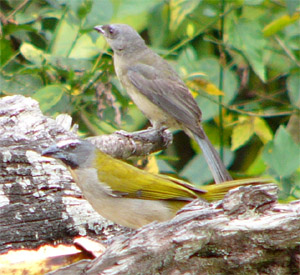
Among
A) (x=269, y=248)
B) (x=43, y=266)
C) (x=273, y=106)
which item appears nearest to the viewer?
(x=269, y=248)

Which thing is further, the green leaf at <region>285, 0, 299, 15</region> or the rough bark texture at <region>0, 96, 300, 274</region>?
the green leaf at <region>285, 0, 299, 15</region>

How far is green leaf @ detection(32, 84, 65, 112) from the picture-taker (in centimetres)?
464

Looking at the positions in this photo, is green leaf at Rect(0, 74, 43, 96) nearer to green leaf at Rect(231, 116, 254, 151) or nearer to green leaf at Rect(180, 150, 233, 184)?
green leaf at Rect(180, 150, 233, 184)

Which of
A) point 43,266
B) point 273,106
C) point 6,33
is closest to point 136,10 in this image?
point 6,33

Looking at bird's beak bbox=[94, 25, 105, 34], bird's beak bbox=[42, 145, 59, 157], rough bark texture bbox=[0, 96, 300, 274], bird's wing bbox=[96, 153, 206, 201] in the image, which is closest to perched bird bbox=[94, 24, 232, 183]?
bird's beak bbox=[94, 25, 105, 34]

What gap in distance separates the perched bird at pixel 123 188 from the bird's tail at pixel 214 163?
4.87 feet

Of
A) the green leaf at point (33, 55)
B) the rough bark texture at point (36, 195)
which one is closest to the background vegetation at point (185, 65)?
the green leaf at point (33, 55)

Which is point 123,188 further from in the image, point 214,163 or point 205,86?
point 205,86

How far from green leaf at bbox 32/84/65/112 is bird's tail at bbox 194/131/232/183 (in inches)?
48.3

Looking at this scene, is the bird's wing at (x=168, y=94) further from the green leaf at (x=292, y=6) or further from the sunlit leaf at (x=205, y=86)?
the green leaf at (x=292, y=6)

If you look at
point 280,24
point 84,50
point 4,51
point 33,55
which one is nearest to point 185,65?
point 280,24

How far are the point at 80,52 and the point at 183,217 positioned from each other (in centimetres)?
289

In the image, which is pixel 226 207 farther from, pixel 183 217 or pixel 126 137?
pixel 126 137

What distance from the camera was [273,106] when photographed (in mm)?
6551
